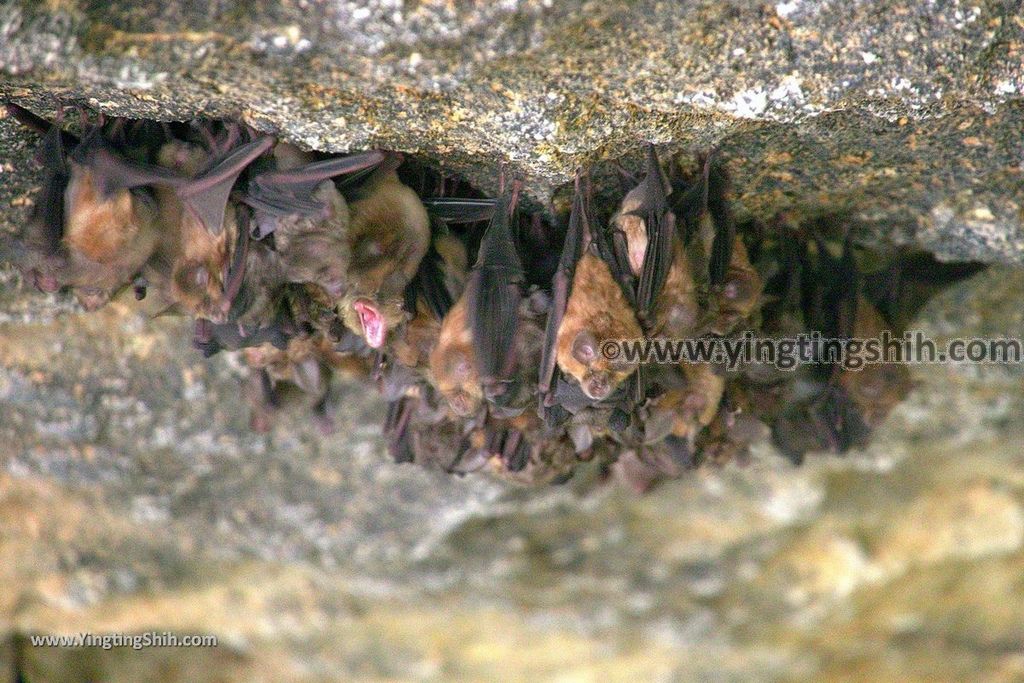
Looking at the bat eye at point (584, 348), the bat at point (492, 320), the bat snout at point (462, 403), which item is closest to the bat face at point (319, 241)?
the bat at point (492, 320)

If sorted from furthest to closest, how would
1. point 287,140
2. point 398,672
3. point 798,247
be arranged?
point 398,672 < point 798,247 < point 287,140

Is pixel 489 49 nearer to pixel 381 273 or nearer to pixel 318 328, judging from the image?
pixel 381 273

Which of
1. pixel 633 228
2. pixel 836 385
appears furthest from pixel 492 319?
pixel 836 385

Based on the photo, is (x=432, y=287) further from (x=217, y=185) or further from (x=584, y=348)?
(x=217, y=185)

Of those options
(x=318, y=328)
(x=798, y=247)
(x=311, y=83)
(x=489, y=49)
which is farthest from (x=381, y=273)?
(x=798, y=247)

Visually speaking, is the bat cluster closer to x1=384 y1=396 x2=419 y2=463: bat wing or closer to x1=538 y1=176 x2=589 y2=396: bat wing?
x1=538 y1=176 x2=589 y2=396: bat wing

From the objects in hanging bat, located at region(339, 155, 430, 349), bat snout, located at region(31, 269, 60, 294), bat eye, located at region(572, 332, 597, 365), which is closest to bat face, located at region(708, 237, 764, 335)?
bat eye, located at region(572, 332, 597, 365)

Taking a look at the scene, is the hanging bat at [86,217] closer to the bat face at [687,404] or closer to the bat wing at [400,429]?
the bat wing at [400,429]
